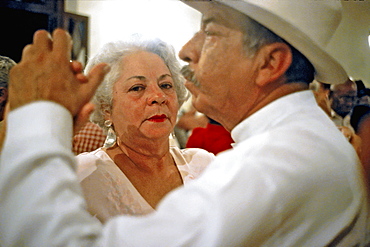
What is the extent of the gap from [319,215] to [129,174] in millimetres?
909

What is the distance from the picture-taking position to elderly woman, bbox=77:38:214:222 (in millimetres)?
1468

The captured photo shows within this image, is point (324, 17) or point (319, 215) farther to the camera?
point (324, 17)

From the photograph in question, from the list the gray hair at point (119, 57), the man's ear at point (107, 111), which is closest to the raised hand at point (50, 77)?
the gray hair at point (119, 57)

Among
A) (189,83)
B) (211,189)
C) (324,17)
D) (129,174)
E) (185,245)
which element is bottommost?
(129,174)

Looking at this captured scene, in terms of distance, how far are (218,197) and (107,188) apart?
781 mm

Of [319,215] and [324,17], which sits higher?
[324,17]

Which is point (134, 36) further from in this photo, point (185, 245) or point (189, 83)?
point (185, 245)

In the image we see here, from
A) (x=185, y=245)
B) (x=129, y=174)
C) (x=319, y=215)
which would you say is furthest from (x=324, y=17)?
(x=129, y=174)

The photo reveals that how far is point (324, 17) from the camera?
3.28 ft

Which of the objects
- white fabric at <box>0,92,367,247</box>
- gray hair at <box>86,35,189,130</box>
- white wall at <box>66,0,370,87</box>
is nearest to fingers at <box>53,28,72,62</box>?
white fabric at <box>0,92,367,247</box>

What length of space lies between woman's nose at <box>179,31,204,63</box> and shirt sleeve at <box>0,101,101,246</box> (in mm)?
427

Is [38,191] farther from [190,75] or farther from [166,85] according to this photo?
[166,85]

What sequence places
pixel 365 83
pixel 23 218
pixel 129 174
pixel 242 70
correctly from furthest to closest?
pixel 365 83 < pixel 129 174 < pixel 242 70 < pixel 23 218

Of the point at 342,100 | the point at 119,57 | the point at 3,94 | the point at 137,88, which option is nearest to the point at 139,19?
the point at 119,57
